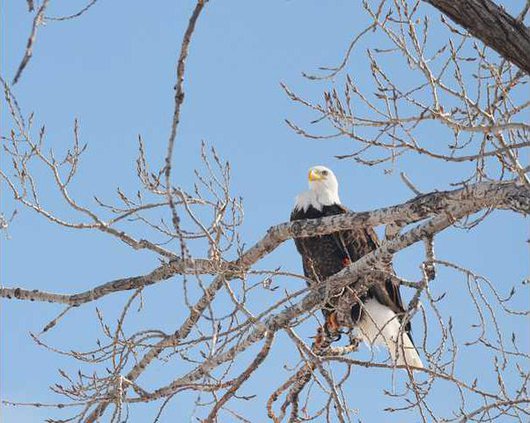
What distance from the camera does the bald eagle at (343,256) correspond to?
17.9 ft

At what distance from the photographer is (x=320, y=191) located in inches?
247

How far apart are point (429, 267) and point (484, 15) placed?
3.51 ft

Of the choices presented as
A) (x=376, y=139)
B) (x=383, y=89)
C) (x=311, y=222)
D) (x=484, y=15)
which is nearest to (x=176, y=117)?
(x=484, y=15)

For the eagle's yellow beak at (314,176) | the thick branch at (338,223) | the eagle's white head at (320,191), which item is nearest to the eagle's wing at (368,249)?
the eagle's white head at (320,191)

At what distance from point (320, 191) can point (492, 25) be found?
3691 millimetres

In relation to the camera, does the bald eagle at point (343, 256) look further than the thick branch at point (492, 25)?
Yes

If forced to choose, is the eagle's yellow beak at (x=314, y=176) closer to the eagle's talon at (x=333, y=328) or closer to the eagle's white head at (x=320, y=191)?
the eagle's white head at (x=320, y=191)

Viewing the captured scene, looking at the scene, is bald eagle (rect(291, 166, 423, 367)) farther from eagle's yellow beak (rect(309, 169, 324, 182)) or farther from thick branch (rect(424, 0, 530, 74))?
thick branch (rect(424, 0, 530, 74))

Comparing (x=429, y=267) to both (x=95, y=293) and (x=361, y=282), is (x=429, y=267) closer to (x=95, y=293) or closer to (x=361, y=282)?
(x=361, y=282)

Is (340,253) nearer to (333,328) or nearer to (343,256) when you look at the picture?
(343,256)

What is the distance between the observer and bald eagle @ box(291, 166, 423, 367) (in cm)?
545

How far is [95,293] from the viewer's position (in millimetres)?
4113

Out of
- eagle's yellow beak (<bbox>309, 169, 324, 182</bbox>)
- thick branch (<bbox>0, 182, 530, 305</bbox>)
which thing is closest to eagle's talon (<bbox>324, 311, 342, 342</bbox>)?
thick branch (<bbox>0, 182, 530, 305</bbox>)

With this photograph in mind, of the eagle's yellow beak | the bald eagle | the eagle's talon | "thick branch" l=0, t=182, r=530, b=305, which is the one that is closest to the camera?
"thick branch" l=0, t=182, r=530, b=305
